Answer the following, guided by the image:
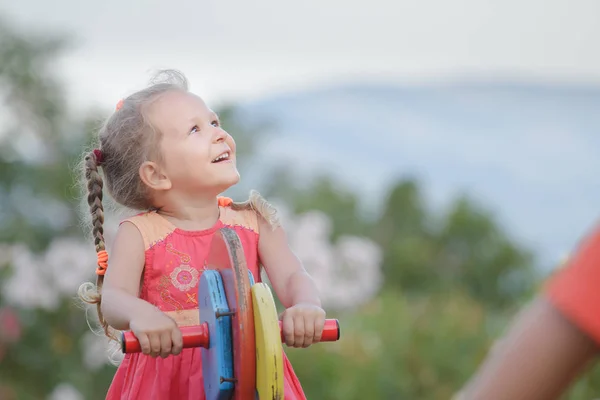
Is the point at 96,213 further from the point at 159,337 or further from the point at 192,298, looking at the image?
the point at 159,337

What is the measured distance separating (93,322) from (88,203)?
10.6 feet

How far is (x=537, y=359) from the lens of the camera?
0.92 metres

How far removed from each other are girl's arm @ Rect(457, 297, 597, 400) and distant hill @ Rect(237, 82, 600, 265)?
7.62 metres

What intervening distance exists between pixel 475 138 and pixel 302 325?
8169 millimetres

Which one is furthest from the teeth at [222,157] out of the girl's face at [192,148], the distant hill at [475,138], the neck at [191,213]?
the distant hill at [475,138]

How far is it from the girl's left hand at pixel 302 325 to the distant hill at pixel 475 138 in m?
6.43

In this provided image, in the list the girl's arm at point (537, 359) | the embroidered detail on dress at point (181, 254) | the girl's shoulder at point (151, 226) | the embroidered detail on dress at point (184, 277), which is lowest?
the girl's arm at point (537, 359)

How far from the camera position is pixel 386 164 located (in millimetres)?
9695

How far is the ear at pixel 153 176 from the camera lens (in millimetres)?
2396

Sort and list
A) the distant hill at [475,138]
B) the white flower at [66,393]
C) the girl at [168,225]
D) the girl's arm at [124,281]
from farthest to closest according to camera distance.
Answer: the distant hill at [475,138]
the white flower at [66,393]
the girl at [168,225]
the girl's arm at [124,281]

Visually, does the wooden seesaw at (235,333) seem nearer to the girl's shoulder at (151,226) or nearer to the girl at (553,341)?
the girl's shoulder at (151,226)

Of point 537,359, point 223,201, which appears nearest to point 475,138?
point 223,201

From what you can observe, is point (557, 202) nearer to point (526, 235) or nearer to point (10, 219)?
point (526, 235)

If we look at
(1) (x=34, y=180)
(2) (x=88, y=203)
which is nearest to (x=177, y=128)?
(2) (x=88, y=203)
